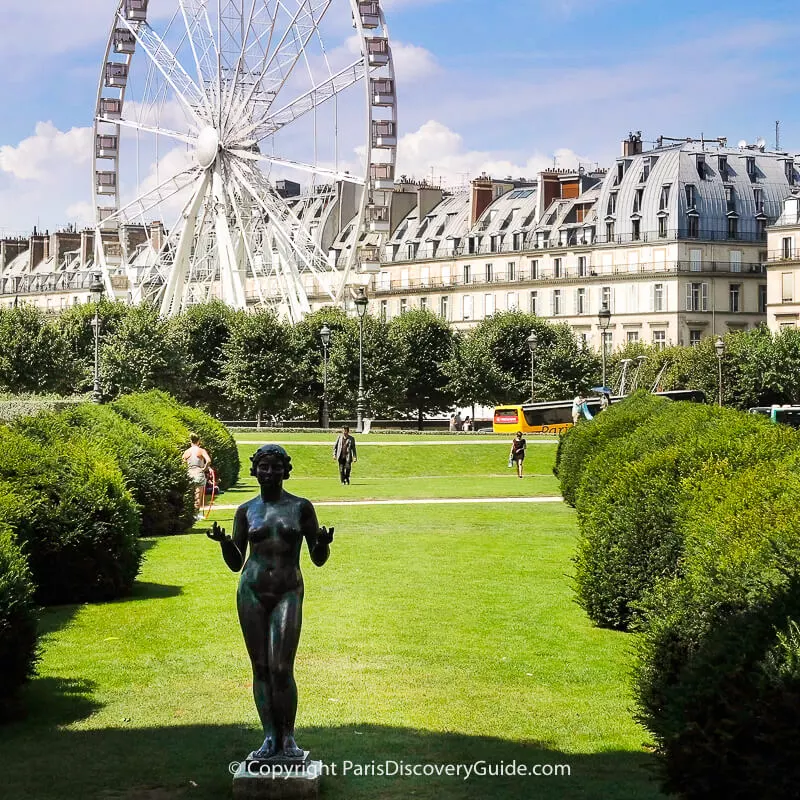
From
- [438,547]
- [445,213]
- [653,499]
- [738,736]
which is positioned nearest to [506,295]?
[445,213]

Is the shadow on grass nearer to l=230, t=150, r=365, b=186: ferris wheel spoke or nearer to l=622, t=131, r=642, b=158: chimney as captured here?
l=230, t=150, r=365, b=186: ferris wheel spoke

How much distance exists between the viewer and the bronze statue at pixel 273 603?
8609 millimetres

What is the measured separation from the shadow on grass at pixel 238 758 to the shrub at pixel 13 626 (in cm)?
31

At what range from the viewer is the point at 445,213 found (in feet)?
365

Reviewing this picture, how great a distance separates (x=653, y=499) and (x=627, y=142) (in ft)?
306

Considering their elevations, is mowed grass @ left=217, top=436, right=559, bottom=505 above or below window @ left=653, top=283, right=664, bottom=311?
below

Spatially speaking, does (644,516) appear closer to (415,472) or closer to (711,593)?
(711,593)

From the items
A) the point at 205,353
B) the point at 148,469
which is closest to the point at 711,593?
the point at 148,469

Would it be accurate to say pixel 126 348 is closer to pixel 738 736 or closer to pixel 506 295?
pixel 506 295

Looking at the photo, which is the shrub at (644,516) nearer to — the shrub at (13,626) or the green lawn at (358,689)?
the green lawn at (358,689)

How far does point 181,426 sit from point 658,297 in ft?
225

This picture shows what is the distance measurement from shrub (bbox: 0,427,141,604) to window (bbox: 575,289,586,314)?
86.6 m

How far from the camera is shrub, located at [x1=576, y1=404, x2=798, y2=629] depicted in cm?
1356

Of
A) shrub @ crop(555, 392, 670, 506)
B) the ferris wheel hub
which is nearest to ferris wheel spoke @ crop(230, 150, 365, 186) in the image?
the ferris wheel hub
